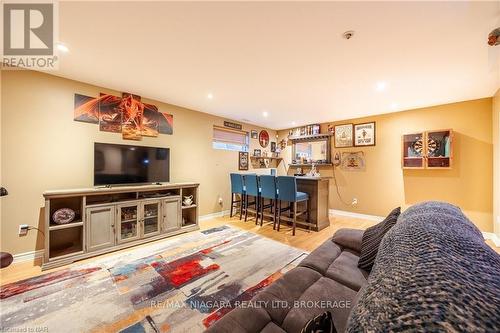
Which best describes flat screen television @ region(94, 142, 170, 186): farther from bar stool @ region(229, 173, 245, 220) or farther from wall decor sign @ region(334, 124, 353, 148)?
wall decor sign @ region(334, 124, 353, 148)

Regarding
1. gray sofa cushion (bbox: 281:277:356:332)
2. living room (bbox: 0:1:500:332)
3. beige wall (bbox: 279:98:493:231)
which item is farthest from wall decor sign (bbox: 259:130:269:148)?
gray sofa cushion (bbox: 281:277:356:332)

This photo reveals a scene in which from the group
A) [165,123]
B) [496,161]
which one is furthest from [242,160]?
[496,161]

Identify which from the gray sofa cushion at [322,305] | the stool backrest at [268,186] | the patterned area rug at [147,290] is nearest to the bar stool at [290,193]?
the stool backrest at [268,186]

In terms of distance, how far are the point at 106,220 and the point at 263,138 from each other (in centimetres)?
425

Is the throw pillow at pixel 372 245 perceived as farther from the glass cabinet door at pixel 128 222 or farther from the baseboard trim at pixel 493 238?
the baseboard trim at pixel 493 238

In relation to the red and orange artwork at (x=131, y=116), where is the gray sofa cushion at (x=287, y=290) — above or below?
below

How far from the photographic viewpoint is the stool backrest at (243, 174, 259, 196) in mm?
3973

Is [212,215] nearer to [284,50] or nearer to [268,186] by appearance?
[268,186]

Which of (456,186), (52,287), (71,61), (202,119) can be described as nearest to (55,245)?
(52,287)

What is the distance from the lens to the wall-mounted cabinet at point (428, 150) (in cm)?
344

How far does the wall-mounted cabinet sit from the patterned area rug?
2995mm

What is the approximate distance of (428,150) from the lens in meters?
3.60

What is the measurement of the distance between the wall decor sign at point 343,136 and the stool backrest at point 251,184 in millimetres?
2426

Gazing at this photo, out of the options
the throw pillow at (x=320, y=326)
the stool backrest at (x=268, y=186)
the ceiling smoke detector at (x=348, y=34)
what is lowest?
the throw pillow at (x=320, y=326)
